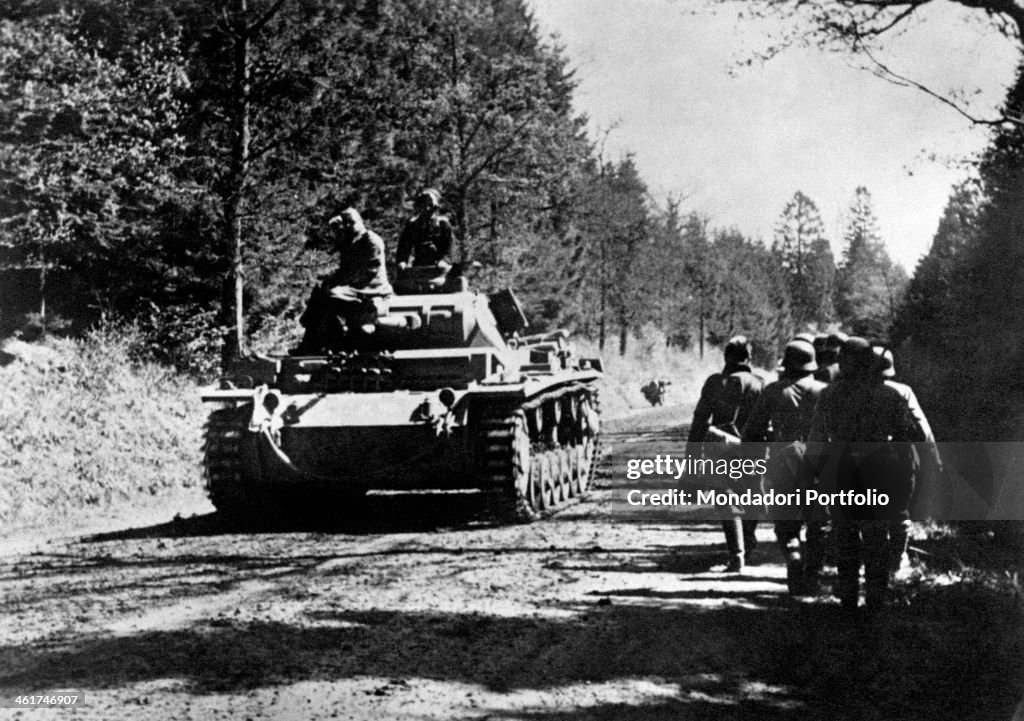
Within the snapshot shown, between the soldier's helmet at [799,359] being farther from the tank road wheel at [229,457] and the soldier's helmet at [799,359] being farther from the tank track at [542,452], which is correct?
the tank road wheel at [229,457]

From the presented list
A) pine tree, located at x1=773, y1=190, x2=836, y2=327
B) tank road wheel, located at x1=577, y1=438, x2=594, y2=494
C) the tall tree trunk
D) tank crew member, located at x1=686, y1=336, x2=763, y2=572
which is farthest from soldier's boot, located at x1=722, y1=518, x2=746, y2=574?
pine tree, located at x1=773, y1=190, x2=836, y2=327

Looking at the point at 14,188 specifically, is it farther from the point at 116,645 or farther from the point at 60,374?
the point at 116,645

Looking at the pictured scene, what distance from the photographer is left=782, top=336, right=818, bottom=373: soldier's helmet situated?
7.59m

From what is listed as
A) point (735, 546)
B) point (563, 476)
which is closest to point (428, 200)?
point (563, 476)

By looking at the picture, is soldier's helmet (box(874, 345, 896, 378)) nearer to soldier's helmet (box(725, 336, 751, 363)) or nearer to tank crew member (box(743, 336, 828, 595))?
tank crew member (box(743, 336, 828, 595))

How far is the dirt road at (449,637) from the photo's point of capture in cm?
473

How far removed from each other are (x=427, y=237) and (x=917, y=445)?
8.29 meters

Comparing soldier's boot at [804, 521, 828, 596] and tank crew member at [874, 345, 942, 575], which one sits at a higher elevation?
tank crew member at [874, 345, 942, 575]

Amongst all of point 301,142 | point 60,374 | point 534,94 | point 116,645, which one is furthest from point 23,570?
point 534,94

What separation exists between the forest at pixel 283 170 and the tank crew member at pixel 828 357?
210cm

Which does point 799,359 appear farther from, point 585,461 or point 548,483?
point 585,461

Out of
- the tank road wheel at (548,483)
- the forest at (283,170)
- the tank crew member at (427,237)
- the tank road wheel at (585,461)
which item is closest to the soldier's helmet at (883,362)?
the forest at (283,170)

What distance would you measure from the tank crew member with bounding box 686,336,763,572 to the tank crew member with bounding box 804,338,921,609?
4.39 ft

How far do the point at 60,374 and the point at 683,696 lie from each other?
443 inches
